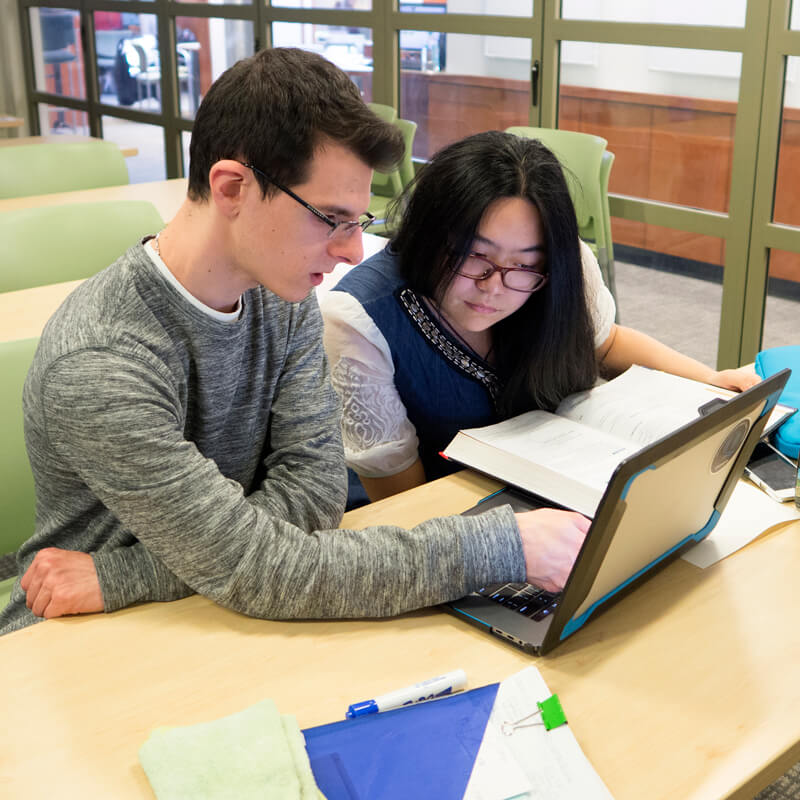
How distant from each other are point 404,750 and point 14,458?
0.84 meters

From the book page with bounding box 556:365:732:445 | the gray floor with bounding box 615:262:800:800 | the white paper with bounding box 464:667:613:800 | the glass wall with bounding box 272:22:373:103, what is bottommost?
the gray floor with bounding box 615:262:800:800

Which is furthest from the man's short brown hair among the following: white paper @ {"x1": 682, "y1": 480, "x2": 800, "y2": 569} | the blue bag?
the blue bag

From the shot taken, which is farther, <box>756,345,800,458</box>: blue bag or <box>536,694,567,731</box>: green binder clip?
<box>756,345,800,458</box>: blue bag

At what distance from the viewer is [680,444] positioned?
918 mm

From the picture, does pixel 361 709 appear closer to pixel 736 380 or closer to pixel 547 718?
pixel 547 718

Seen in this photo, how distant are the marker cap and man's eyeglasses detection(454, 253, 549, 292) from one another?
28.5 inches

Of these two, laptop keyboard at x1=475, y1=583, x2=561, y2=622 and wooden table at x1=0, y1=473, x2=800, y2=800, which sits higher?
laptop keyboard at x1=475, y1=583, x2=561, y2=622

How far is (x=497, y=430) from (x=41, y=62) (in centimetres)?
630

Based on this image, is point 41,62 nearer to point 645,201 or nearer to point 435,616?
point 645,201

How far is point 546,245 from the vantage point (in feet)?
4.69

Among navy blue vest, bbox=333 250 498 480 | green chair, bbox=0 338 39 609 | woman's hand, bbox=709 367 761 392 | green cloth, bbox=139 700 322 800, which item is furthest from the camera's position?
woman's hand, bbox=709 367 761 392

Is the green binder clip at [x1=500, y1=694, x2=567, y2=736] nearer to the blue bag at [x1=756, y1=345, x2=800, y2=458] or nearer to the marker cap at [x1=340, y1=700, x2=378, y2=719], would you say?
the marker cap at [x1=340, y1=700, x2=378, y2=719]

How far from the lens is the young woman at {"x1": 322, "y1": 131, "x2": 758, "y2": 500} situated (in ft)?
4.65

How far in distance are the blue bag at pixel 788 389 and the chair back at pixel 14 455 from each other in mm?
1122
